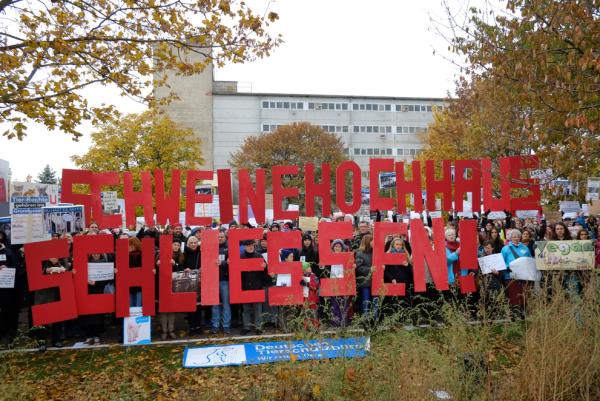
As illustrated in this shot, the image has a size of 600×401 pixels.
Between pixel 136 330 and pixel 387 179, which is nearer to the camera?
pixel 136 330

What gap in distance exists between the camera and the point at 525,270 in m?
8.41

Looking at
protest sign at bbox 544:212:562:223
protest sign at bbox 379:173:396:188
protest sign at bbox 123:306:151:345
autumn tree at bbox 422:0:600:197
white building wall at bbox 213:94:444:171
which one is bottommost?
protest sign at bbox 123:306:151:345

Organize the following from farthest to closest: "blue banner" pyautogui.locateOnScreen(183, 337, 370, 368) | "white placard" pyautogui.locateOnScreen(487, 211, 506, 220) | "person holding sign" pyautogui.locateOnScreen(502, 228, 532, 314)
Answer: "white placard" pyautogui.locateOnScreen(487, 211, 506, 220), "person holding sign" pyautogui.locateOnScreen(502, 228, 532, 314), "blue banner" pyautogui.locateOnScreen(183, 337, 370, 368)

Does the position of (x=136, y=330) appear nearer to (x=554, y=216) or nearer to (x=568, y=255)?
(x=568, y=255)

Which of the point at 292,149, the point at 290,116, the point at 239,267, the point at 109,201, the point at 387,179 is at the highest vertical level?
A: the point at 290,116

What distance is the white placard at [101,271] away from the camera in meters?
7.89

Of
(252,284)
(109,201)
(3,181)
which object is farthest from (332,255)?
(3,181)

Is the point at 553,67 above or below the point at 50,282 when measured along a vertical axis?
above

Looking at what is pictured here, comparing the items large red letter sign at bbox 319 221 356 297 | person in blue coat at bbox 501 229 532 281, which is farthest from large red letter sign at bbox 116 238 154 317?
person in blue coat at bbox 501 229 532 281

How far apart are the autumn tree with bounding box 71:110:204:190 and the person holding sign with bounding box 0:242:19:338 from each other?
22048 millimetres

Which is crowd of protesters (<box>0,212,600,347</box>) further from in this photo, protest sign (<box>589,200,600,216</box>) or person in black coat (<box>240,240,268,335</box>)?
protest sign (<box>589,200,600,216</box>)

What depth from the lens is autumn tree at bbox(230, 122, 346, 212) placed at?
154 ft

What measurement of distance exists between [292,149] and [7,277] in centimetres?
4039

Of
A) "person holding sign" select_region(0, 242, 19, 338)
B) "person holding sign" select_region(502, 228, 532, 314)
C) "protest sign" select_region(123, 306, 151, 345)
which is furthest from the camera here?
"person holding sign" select_region(502, 228, 532, 314)
